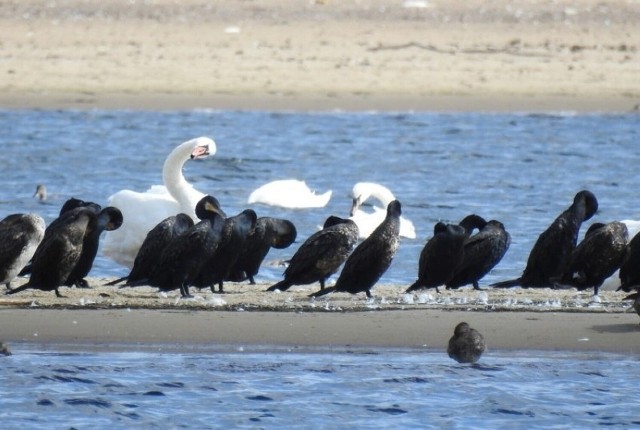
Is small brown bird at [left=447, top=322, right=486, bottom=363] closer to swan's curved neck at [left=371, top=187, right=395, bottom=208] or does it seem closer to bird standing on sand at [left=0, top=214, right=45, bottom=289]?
bird standing on sand at [left=0, top=214, right=45, bottom=289]

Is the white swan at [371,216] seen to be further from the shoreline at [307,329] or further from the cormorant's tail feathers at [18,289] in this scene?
the shoreline at [307,329]

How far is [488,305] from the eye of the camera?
11.2m

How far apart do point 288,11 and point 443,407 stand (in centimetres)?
2913

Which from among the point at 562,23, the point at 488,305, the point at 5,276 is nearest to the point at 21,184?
the point at 5,276

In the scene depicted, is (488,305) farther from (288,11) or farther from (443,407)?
(288,11)

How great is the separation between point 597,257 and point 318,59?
20.2 meters

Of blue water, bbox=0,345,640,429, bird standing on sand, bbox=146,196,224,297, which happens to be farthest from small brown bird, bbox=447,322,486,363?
bird standing on sand, bbox=146,196,224,297

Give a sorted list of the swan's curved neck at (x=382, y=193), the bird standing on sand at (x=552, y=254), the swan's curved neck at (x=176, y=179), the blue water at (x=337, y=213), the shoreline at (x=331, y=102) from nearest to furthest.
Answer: the blue water at (x=337, y=213) → the bird standing on sand at (x=552, y=254) → the swan's curved neck at (x=176, y=179) → the swan's curved neck at (x=382, y=193) → the shoreline at (x=331, y=102)

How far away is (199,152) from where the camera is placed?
1524 centimetres

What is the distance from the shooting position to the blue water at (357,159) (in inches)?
795

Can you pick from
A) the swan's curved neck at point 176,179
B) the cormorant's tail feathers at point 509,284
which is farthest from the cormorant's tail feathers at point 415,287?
the swan's curved neck at point 176,179

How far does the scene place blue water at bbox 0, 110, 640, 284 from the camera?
2019cm

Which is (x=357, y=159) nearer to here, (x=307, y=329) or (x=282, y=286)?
(x=282, y=286)

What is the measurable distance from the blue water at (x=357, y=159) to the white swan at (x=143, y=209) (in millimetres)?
1997
